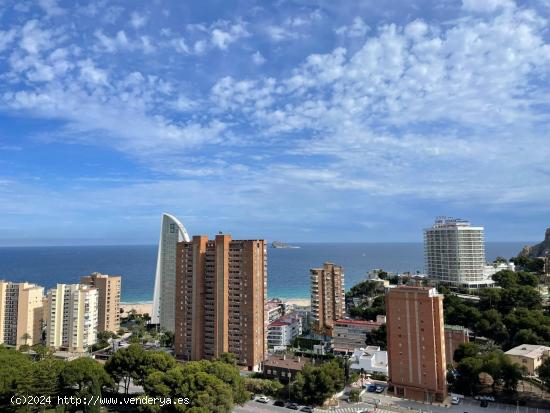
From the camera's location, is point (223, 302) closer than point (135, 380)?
No

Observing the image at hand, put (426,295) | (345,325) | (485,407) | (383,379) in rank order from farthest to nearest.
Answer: (345,325)
(383,379)
(426,295)
(485,407)

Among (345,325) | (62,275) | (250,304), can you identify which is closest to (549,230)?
(345,325)

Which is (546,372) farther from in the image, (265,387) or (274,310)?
(274,310)

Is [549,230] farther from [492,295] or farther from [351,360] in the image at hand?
[351,360]

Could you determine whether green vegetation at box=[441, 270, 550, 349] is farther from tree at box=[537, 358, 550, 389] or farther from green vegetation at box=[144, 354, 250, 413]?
green vegetation at box=[144, 354, 250, 413]

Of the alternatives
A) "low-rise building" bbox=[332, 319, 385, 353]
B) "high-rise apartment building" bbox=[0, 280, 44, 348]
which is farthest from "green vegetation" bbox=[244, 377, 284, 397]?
"high-rise apartment building" bbox=[0, 280, 44, 348]

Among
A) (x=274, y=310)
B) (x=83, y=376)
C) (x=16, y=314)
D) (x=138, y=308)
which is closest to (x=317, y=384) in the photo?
(x=83, y=376)

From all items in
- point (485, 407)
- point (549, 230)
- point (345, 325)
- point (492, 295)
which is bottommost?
point (485, 407)
